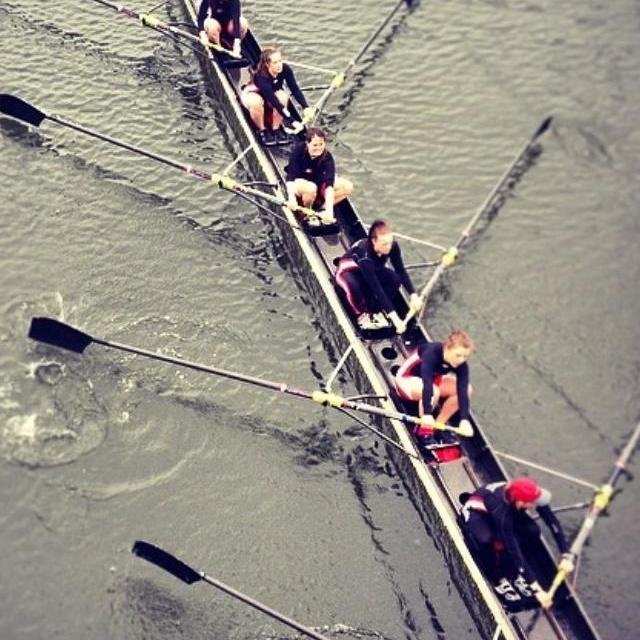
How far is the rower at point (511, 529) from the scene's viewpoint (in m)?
10.3

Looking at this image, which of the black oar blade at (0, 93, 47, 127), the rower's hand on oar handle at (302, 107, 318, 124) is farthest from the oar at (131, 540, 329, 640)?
the black oar blade at (0, 93, 47, 127)

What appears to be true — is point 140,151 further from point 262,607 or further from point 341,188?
point 262,607

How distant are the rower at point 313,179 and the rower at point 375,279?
1613 millimetres

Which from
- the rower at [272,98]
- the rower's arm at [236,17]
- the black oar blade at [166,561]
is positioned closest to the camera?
the black oar blade at [166,561]

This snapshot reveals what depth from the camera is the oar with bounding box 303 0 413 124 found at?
16875 mm

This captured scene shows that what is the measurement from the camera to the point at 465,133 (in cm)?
1877

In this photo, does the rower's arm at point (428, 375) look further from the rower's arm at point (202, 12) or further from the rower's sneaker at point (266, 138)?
the rower's arm at point (202, 12)

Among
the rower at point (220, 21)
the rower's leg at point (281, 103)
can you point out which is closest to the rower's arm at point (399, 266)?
the rower's leg at point (281, 103)

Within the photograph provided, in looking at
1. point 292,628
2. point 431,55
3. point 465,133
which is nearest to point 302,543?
point 292,628

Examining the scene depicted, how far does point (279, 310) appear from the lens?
1510 centimetres

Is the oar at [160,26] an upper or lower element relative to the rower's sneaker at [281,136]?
upper

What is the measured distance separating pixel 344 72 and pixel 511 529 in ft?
36.4

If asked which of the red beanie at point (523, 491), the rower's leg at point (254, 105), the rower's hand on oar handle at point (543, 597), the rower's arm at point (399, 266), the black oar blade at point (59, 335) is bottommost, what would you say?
the black oar blade at point (59, 335)

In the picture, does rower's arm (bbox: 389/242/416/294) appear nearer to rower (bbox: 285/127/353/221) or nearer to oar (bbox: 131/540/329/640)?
rower (bbox: 285/127/353/221)
